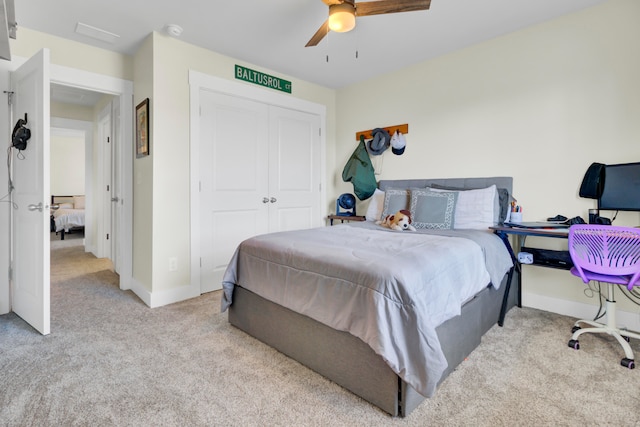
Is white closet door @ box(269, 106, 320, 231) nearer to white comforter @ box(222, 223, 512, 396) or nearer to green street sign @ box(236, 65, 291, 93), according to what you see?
green street sign @ box(236, 65, 291, 93)

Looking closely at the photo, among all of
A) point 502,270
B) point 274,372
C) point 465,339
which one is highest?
point 502,270

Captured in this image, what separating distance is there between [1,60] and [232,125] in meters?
1.92

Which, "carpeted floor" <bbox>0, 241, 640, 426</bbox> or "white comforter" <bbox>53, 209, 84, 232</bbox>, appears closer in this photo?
"carpeted floor" <bbox>0, 241, 640, 426</bbox>

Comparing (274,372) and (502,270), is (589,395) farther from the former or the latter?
(274,372)

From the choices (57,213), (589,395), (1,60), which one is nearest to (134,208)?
(1,60)

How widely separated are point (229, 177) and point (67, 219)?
542 cm

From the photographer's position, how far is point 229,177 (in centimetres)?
350

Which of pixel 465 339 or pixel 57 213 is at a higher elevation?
pixel 57 213

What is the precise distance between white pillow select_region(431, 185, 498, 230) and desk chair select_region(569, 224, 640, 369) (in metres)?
0.77

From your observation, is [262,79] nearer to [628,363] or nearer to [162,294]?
[162,294]

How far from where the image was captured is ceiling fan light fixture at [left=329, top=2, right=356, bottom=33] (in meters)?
2.00

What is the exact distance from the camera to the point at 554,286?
2.79 meters

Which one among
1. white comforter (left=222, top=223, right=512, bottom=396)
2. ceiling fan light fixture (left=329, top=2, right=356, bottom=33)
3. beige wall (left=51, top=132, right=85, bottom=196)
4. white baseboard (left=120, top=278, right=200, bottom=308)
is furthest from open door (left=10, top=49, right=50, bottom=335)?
beige wall (left=51, top=132, right=85, bottom=196)

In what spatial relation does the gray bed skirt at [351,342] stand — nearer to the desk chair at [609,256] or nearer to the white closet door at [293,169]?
the desk chair at [609,256]
